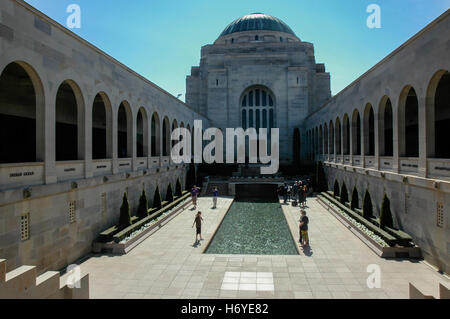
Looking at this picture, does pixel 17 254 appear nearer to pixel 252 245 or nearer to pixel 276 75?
pixel 252 245

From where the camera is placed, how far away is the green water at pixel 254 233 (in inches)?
543

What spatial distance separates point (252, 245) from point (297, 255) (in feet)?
8.13

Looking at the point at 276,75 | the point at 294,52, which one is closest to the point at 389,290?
the point at 276,75

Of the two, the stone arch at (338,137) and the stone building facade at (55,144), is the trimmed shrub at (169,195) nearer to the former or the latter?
the stone building facade at (55,144)

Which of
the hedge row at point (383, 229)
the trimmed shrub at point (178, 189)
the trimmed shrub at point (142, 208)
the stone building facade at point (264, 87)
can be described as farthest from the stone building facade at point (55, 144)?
the stone building facade at point (264, 87)

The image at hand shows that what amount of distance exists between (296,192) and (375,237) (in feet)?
39.6

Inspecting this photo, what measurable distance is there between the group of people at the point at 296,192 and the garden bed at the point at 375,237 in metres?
3.68

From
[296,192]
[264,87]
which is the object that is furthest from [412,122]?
[264,87]

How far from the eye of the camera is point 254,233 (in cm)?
1664

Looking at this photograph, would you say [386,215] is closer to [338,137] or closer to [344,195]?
[344,195]

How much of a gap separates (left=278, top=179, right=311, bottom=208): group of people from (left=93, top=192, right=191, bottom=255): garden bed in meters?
9.42

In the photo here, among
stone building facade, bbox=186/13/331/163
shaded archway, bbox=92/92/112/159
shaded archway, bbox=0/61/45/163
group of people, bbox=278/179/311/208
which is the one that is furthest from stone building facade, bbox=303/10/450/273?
stone building facade, bbox=186/13/331/163

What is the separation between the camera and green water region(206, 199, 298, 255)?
13805mm

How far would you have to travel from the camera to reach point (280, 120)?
43375 mm
